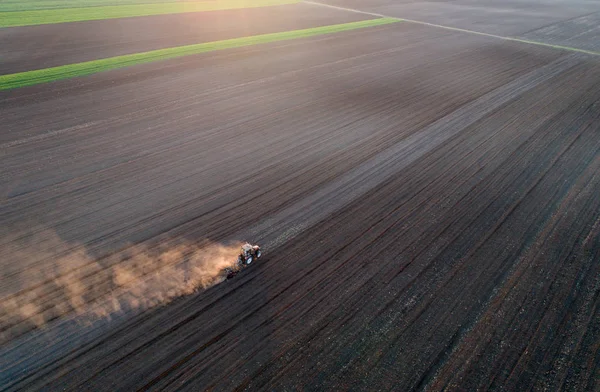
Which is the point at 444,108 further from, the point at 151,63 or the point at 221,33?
the point at 221,33

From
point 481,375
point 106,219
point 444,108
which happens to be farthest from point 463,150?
point 106,219

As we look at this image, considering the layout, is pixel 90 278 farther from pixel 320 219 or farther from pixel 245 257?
pixel 320 219

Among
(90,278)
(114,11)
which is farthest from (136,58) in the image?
(90,278)

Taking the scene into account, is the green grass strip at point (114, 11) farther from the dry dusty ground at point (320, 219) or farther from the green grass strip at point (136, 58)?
the green grass strip at point (136, 58)

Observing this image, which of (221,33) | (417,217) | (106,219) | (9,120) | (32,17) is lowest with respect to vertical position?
(417,217)

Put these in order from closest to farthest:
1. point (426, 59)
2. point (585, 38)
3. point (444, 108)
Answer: point (444, 108) < point (426, 59) < point (585, 38)

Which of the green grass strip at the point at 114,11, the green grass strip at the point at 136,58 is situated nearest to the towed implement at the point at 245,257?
the green grass strip at the point at 136,58
